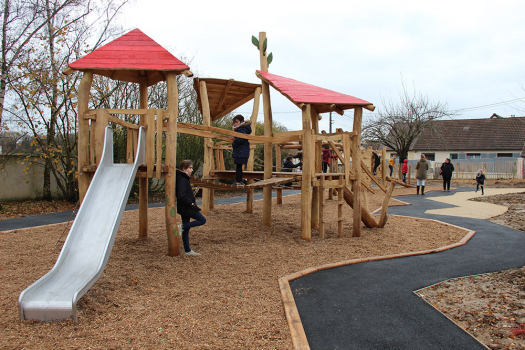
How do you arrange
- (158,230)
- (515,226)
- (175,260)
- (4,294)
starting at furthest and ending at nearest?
(515,226) < (158,230) < (175,260) < (4,294)

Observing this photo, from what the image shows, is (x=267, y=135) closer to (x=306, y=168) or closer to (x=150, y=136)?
(x=306, y=168)

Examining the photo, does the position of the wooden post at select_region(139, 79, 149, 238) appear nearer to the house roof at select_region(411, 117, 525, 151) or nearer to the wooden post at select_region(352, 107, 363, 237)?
the wooden post at select_region(352, 107, 363, 237)

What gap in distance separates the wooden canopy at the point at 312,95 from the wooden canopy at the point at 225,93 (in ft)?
6.10

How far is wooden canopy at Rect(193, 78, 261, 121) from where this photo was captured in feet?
31.9

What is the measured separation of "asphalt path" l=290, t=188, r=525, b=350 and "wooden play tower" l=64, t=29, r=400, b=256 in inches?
83.4

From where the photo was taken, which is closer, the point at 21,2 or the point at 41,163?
the point at 21,2

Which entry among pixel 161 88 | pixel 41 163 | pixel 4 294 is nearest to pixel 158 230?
pixel 4 294

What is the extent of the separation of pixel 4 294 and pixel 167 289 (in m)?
1.75

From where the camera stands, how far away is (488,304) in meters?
3.93

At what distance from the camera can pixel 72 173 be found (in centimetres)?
1349

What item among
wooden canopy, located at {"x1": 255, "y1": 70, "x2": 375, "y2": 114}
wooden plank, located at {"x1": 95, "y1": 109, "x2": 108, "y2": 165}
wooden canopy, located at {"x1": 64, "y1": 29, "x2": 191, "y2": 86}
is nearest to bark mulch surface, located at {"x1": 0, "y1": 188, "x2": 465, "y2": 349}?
wooden plank, located at {"x1": 95, "y1": 109, "x2": 108, "y2": 165}

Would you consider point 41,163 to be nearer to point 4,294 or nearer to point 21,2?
point 21,2

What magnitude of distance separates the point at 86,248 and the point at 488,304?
461cm

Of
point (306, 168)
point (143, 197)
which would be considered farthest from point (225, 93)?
point (143, 197)
